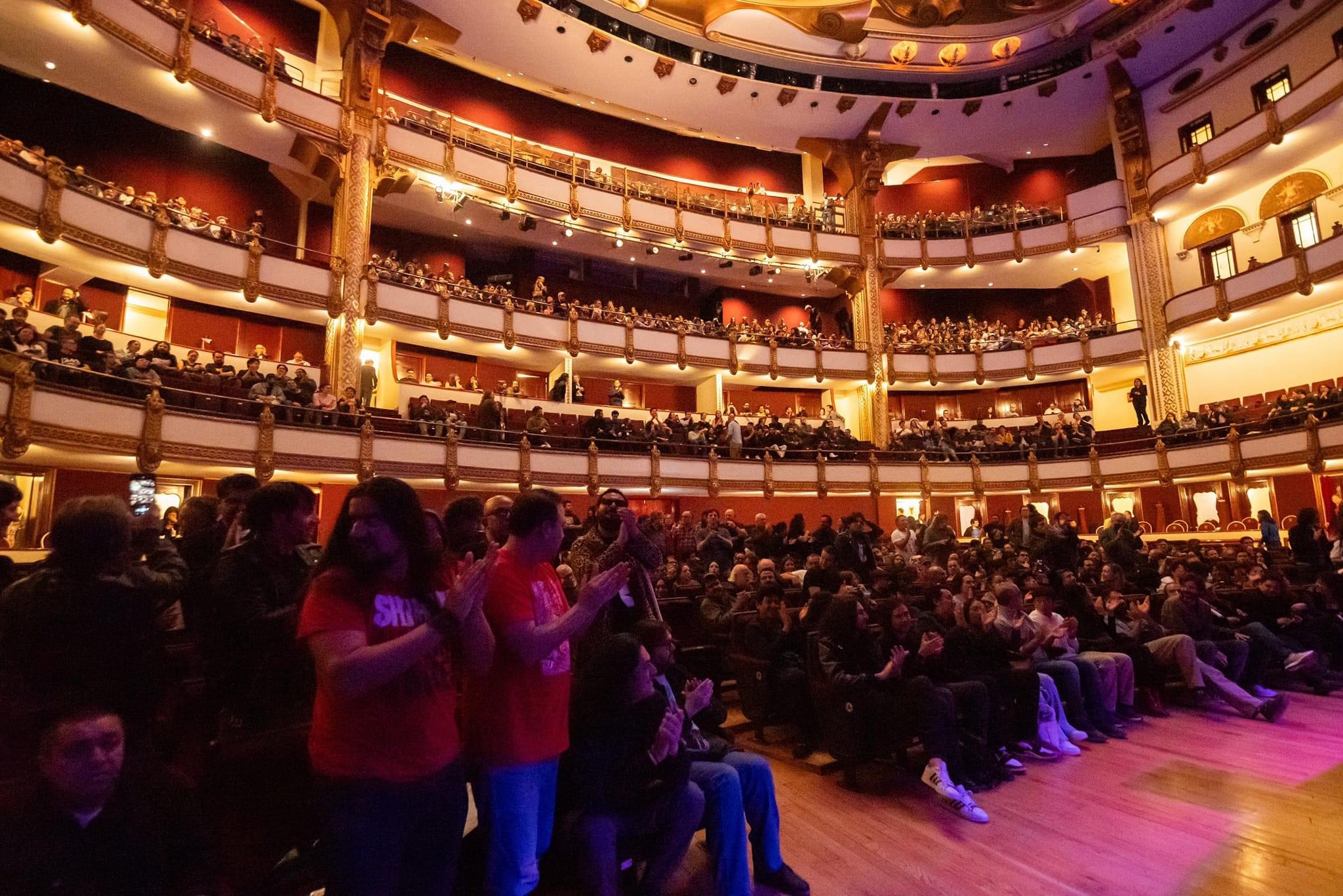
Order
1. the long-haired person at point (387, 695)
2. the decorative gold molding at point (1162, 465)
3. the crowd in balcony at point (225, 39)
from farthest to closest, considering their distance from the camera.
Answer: the decorative gold molding at point (1162, 465), the crowd in balcony at point (225, 39), the long-haired person at point (387, 695)

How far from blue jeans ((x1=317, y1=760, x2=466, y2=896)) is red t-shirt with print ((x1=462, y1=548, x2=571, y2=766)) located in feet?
1.14

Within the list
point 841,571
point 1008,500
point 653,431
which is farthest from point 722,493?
Answer: point 841,571

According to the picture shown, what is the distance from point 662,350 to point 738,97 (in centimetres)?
706

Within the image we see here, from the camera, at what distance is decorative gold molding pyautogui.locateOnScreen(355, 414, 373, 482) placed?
10.9 metres

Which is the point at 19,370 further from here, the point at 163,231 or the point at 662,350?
the point at 662,350

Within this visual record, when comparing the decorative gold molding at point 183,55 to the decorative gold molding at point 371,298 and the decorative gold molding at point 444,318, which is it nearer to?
the decorative gold molding at point 371,298

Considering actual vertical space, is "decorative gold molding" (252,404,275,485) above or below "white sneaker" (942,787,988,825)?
above

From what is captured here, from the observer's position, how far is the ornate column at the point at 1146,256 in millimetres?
16453

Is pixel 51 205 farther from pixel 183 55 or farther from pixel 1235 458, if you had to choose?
pixel 1235 458

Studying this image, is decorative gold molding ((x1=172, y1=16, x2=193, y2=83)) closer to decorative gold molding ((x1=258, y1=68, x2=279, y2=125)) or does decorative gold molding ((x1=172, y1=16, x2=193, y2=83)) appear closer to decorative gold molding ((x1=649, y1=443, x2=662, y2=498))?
decorative gold molding ((x1=258, y1=68, x2=279, y2=125))

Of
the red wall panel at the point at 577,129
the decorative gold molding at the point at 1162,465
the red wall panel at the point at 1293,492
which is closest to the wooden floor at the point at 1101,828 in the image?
the red wall panel at the point at 1293,492

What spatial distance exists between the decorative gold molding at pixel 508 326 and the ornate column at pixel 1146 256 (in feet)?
49.9

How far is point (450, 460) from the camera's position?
12.0 m

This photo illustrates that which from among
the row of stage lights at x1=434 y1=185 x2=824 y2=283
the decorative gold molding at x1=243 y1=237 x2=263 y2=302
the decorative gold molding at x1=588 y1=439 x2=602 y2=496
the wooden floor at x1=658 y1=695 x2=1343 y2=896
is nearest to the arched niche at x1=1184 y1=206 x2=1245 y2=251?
the row of stage lights at x1=434 y1=185 x2=824 y2=283
